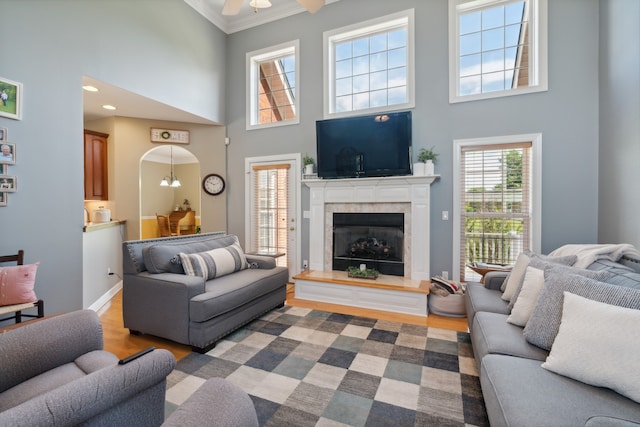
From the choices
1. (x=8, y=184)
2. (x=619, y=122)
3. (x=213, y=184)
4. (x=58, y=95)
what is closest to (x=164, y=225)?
(x=213, y=184)

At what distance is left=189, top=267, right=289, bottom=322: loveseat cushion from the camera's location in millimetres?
2389

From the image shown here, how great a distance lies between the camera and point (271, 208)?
4.87m

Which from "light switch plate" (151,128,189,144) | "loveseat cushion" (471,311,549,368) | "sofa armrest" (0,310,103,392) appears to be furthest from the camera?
"light switch plate" (151,128,189,144)

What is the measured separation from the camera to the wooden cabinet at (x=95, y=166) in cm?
451

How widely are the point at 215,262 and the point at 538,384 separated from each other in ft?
8.74

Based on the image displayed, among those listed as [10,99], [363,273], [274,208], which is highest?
[10,99]

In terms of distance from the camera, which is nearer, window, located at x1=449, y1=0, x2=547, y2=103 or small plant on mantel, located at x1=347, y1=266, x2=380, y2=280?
window, located at x1=449, y1=0, x2=547, y2=103

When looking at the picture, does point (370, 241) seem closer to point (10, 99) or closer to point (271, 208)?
point (271, 208)

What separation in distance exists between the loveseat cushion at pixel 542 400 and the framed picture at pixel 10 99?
3908 millimetres

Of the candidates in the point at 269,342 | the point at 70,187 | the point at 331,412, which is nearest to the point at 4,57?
the point at 70,187

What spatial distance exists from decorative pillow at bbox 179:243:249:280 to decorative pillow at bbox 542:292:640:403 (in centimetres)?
263

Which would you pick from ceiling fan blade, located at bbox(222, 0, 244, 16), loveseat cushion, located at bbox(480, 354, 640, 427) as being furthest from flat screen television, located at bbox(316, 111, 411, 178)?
loveseat cushion, located at bbox(480, 354, 640, 427)

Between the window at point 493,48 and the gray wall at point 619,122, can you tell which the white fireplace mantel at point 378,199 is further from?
the gray wall at point 619,122

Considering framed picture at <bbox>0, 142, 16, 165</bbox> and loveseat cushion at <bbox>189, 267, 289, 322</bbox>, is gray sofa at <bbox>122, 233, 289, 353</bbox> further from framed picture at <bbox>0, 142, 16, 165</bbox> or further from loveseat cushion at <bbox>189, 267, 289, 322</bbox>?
framed picture at <bbox>0, 142, 16, 165</bbox>
